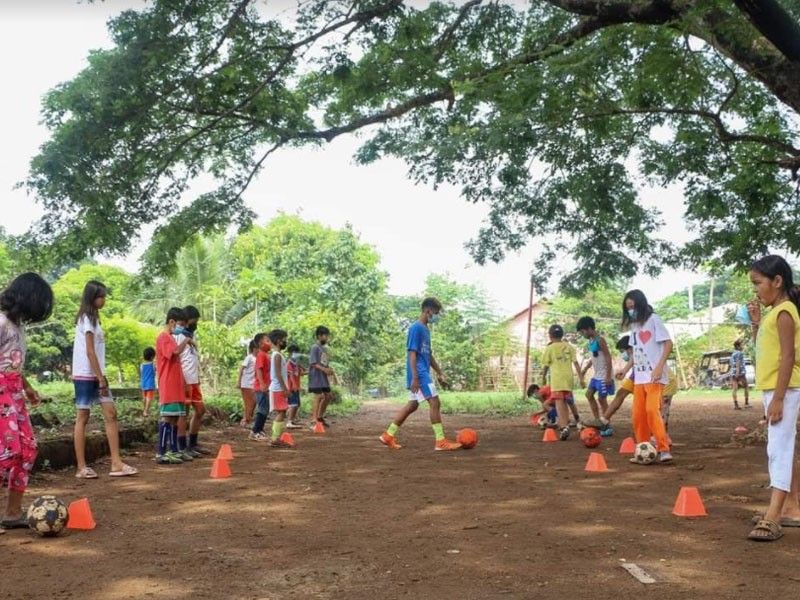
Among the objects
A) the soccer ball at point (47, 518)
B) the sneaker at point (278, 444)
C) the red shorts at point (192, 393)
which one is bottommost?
the sneaker at point (278, 444)

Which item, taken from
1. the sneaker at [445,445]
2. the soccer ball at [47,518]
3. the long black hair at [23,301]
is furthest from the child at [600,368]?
the soccer ball at [47,518]

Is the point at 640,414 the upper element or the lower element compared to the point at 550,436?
upper

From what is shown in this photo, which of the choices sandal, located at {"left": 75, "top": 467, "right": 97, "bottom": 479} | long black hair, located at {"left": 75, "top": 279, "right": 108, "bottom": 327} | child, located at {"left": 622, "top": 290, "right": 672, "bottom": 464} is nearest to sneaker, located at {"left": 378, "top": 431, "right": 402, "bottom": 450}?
child, located at {"left": 622, "top": 290, "right": 672, "bottom": 464}

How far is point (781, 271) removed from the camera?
17.8ft

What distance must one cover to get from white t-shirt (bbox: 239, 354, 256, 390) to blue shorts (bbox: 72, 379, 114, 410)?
6.76 meters

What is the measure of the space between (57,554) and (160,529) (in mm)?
853

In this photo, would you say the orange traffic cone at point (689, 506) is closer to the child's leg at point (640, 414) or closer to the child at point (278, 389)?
the child's leg at point (640, 414)

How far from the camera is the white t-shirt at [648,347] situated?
8906mm

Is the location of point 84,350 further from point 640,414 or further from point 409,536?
point 640,414

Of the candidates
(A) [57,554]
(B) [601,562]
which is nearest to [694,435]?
(B) [601,562]

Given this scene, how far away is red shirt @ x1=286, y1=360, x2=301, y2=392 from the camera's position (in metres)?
15.8

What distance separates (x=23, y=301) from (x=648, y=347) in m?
A: 6.10

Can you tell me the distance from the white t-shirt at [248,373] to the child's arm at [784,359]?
10.7 metres

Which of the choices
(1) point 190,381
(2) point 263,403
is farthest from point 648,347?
(2) point 263,403
